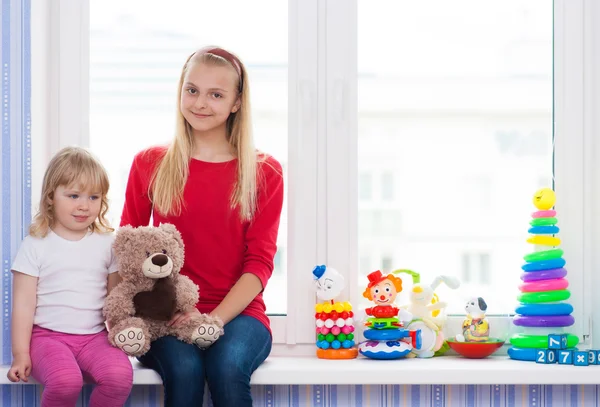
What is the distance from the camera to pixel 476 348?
188 centimetres

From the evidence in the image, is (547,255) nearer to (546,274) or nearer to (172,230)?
(546,274)

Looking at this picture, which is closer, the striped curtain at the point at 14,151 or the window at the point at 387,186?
the striped curtain at the point at 14,151

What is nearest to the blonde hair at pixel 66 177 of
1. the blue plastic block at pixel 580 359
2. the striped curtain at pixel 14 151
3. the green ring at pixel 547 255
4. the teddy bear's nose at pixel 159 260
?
the striped curtain at pixel 14 151

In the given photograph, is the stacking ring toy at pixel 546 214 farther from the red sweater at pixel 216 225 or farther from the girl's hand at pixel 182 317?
the girl's hand at pixel 182 317

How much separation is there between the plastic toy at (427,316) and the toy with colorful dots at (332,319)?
153 mm

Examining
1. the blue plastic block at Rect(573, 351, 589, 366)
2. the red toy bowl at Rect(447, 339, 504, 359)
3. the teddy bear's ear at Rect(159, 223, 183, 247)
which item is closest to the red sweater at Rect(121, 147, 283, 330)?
the teddy bear's ear at Rect(159, 223, 183, 247)

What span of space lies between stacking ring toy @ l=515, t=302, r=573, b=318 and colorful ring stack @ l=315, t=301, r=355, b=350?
1.38 ft

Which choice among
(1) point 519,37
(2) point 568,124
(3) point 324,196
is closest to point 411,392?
(3) point 324,196

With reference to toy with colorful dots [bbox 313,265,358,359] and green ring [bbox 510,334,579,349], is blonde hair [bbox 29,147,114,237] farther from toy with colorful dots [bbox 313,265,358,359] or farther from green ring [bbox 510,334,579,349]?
green ring [bbox 510,334,579,349]

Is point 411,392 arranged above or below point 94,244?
below

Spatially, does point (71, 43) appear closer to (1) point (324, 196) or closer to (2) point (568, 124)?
(1) point (324, 196)

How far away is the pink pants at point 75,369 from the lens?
5.15 feet

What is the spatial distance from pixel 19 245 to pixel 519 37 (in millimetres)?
1342

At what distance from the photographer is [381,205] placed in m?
2.01
